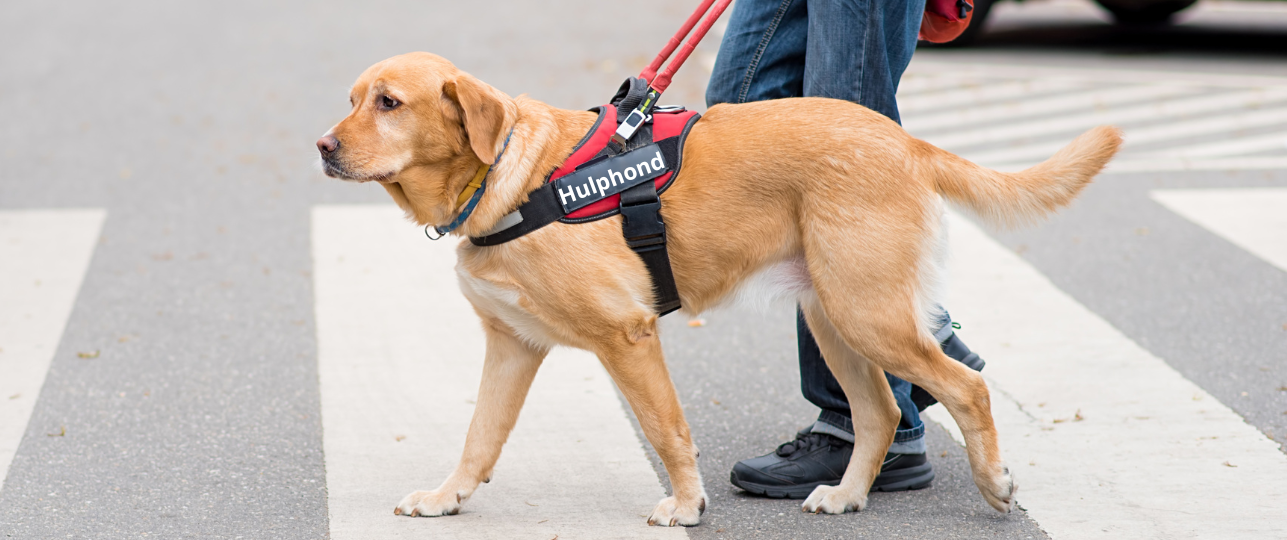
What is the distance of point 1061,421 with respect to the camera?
13.1 feet

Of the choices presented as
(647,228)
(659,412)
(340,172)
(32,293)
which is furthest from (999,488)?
(32,293)

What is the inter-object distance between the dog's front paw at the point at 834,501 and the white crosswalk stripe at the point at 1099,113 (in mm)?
4605

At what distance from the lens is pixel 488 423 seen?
3.36 meters

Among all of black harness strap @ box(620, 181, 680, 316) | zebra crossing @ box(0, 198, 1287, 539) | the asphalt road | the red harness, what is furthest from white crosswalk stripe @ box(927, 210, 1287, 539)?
the red harness

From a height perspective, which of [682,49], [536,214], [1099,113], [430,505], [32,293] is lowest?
→ [32,293]

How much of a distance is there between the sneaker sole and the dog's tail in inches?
32.7

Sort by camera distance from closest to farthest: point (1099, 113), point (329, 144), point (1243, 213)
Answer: point (329, 144) < point (1243, 213) < point (1099, 113)

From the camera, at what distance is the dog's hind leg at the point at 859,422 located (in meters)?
3.37

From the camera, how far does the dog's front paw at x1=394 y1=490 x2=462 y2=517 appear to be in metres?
3.34

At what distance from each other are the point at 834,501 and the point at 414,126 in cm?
160

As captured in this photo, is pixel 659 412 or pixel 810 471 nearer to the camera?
pixel 659 412

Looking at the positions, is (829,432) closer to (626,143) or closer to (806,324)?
(806,324)

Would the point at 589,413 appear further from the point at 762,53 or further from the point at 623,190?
the point at 762,53

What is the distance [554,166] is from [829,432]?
125 cm
